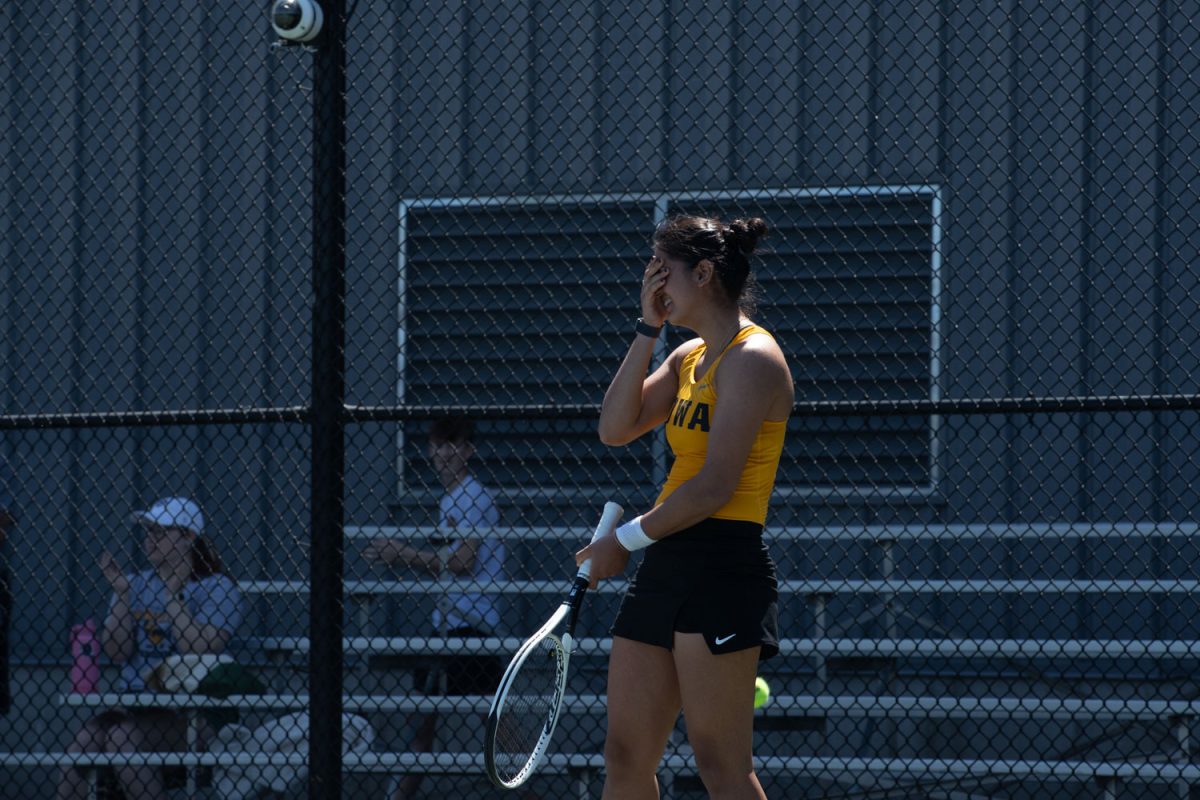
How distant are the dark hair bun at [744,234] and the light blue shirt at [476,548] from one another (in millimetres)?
2449

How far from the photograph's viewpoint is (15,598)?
20.7 ft

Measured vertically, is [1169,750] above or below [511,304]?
below

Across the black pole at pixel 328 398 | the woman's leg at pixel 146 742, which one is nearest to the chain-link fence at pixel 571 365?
the woman's leg at pixel 146 742

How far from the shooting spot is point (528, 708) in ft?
Result: 10.7

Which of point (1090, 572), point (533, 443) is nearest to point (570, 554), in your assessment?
point (533, 443)

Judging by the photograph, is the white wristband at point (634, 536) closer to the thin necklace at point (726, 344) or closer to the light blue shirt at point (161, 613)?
the thin necklace at point (726, 344)

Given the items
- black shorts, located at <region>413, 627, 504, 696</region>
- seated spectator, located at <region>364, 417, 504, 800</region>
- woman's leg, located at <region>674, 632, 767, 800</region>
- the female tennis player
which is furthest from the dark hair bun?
black shorts, located at <region>413, 627, 504, 696</region>

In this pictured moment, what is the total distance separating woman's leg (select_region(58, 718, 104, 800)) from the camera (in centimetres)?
524

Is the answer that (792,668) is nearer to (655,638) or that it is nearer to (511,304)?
(511,304)

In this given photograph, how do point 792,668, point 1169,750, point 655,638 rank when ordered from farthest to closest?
point 792,668
point 1169,750
point 655,638

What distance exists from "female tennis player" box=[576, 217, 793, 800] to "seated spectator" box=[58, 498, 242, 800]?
8.95 feet

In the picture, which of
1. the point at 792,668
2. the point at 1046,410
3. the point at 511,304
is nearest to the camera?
the point at 1046,410

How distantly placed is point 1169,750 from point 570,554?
2.58 metres

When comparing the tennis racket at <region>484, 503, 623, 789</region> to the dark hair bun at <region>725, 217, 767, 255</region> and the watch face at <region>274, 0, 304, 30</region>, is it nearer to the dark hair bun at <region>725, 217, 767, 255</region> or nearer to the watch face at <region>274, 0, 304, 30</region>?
the dark hair bun at <region>725, 217, 767, 255</region>
